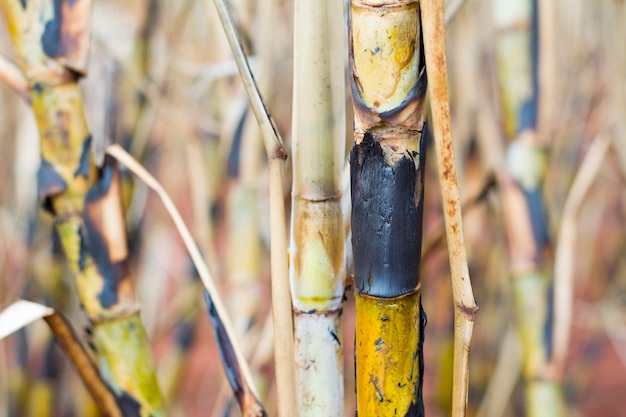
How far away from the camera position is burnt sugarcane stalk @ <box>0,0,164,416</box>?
1.23 feet

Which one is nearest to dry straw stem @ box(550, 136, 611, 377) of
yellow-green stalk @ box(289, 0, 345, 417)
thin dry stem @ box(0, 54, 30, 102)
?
yellow-green stalk @ box(289, 0, 345, 417)

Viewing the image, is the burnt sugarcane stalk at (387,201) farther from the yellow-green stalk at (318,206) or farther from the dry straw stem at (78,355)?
the dry straw stem at (78,355)

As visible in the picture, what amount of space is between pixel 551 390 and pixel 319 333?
0.99 ft

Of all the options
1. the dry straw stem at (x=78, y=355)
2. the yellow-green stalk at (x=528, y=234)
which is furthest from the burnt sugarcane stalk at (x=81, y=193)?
the yellow-green stalk at (x=528, y=234)

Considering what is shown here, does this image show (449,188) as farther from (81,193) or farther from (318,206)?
(81,193)

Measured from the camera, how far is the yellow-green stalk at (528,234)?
526mm

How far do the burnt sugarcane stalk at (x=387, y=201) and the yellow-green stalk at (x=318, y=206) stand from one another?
27 millimetres

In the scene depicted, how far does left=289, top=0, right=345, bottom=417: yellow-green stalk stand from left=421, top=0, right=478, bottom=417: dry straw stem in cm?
6

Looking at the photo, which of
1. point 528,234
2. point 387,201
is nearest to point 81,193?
point 387,201

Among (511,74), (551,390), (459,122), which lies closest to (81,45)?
(511,74)

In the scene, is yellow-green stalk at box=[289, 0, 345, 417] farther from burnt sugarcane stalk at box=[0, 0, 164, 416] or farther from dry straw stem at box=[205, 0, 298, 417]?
burnt sugarcane stalk at box=[0, 0, 164, 416]

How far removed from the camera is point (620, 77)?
652mm

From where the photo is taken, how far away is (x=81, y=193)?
0.39m

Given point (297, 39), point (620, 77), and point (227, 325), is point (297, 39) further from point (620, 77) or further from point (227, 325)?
point (620, 77)
